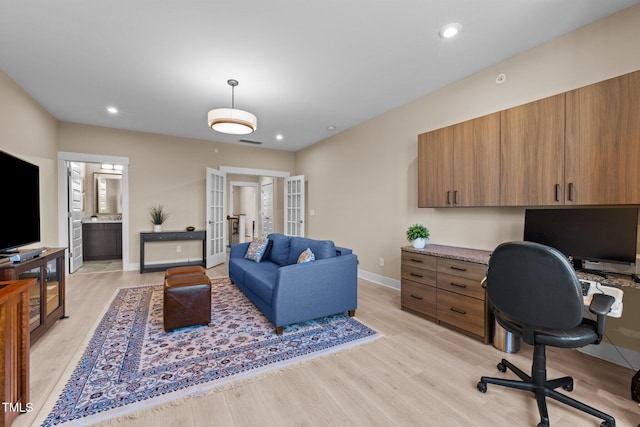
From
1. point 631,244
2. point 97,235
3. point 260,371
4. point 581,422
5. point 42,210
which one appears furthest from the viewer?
point 97,235

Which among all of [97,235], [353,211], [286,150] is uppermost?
[286,150]

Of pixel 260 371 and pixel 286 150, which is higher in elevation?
pixel 286 150

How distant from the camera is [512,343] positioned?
2.33m

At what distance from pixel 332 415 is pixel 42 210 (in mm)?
4844

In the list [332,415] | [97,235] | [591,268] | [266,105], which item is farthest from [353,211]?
[97,235]

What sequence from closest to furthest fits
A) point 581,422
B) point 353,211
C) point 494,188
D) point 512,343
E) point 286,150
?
point 581,422
point 512,343
point 494,188
point 353,211
point 286,150

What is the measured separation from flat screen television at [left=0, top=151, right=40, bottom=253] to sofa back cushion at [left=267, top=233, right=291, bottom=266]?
250 cm

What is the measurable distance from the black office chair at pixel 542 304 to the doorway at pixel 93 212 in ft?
19.5

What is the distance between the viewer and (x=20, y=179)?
2400 mm

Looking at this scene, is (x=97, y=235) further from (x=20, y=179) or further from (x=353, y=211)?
(x=353, y=211)

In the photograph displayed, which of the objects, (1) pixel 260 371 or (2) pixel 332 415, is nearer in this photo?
(2) pixel 332 415

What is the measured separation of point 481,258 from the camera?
256 cm

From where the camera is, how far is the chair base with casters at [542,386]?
1517 millimetres

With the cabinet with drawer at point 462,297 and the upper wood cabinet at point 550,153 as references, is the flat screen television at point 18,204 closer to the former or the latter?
the cabinet with drawer at point 462,297
